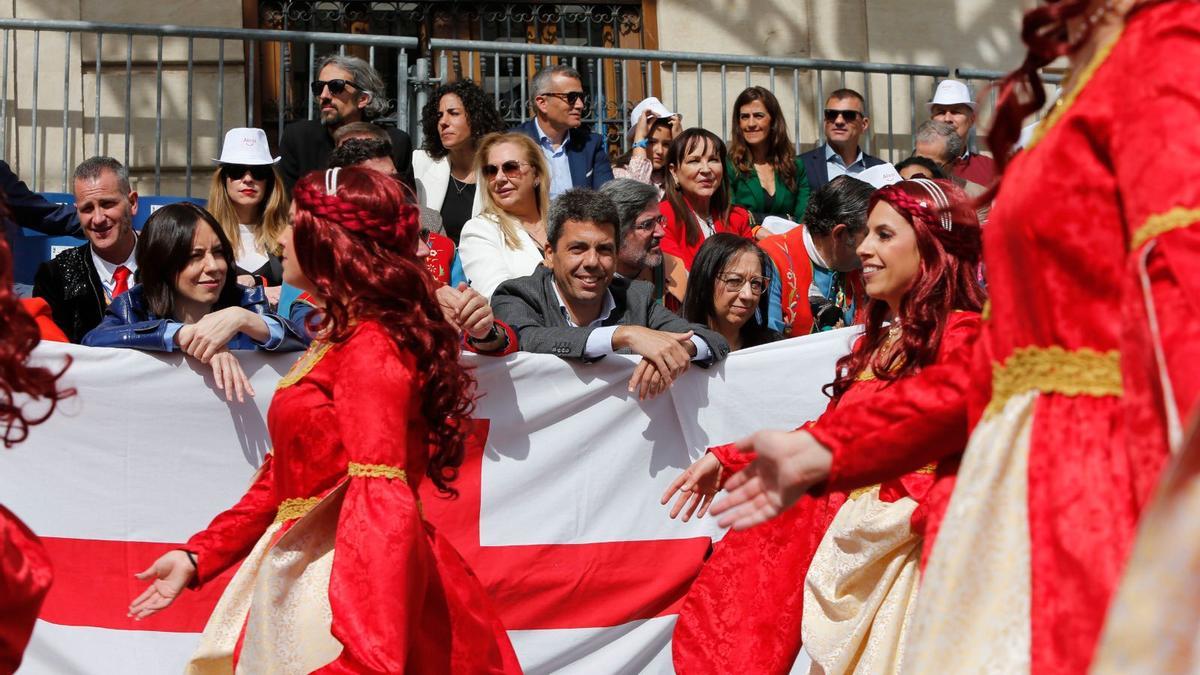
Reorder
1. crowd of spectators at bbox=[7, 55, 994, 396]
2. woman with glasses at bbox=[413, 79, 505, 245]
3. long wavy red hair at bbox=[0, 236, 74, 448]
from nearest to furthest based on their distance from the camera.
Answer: long wavy red hair at bbox=[0, 236, 74, 448], crowd of spectators at bbox=[7, 55, 994, 396], woman with glasses at bbox=[413, 79, 505, 245]

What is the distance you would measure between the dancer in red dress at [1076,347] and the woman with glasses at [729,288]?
10.1 feet

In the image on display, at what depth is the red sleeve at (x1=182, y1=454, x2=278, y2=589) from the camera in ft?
11.8

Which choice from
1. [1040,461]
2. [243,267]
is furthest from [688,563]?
[1040,461]

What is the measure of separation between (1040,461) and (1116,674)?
21.6 inches

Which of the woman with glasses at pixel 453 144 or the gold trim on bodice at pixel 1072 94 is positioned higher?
the woman with glasses at pixel 453 144

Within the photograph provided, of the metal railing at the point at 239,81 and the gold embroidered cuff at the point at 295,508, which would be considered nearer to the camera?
the gold embroidered cuff at the point at 295,508

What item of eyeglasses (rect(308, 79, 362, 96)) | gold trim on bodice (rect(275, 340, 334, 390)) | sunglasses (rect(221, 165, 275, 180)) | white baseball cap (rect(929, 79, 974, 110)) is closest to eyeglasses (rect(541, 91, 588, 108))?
eyeglasses (rect(308, 79, 362, 96))

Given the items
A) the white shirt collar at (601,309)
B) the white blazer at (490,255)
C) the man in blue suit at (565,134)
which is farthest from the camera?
the man in blue suit at (565,134)

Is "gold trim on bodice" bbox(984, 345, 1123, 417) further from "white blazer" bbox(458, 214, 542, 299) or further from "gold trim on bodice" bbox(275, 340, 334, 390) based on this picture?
"white blazer" bbox(458, 214, 542, 299)

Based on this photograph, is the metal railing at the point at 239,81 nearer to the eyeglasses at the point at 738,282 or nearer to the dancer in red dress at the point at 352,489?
the eyeglasses at the point at 738,282

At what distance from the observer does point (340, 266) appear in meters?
3.55

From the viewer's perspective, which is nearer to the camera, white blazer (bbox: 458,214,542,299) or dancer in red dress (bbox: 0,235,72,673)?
dancer in red dress (bbox: 0,235,72,673)

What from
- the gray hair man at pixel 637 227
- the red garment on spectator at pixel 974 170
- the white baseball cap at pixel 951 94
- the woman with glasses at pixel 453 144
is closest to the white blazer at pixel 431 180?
the woman with glasses at pixel 453 144

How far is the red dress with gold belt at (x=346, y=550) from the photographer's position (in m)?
3.12
